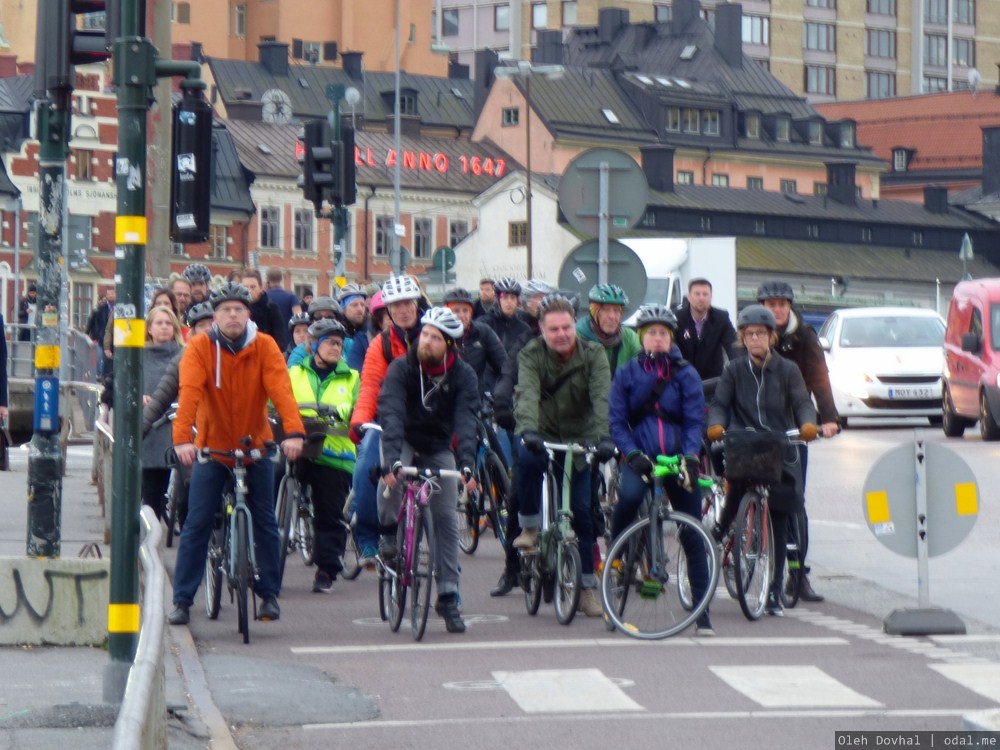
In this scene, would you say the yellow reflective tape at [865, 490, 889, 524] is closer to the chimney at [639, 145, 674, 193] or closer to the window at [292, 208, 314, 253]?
the window at [292, 208, 314, 253]

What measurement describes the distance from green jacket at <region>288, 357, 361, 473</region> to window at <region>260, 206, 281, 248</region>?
8213 cm

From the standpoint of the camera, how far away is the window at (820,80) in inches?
5330

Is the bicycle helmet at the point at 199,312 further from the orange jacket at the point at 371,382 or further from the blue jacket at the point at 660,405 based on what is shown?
the blue jacket at the point at 660,405

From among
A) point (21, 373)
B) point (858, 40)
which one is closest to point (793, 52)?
point (858, 40)

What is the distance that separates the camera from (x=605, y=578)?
12180 millimetres

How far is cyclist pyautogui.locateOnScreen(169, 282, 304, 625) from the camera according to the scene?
1245cm

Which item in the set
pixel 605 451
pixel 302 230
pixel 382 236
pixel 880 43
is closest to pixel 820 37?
pixel 880 43

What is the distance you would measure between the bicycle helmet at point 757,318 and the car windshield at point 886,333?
1913 centimetres

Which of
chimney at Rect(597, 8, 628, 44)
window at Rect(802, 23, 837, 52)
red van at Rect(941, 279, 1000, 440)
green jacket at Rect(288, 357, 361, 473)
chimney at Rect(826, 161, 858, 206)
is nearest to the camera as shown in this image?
green jacket at Rect(288, 357, 361, 473)

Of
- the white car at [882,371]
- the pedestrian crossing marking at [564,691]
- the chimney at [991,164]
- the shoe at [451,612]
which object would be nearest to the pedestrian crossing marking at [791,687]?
the pedestrian crossing marking at [564,691]

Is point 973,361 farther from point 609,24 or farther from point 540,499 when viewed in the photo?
point 609,24

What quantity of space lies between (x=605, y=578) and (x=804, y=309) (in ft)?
244

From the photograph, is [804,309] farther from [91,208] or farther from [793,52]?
[793,52]

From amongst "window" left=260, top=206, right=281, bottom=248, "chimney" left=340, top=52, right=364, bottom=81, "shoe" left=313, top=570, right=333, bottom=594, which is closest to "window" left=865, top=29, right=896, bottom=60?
"chimney" left=340, top=52, right=364, bottom=81
